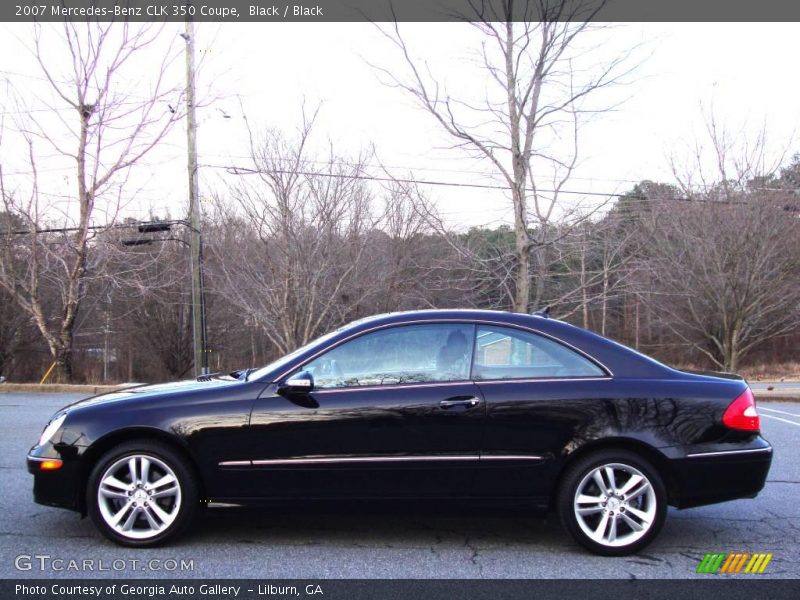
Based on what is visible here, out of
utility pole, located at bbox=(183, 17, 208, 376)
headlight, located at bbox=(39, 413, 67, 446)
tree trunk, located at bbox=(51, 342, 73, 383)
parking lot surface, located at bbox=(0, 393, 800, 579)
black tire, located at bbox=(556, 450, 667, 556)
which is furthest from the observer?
A: tree trunk, located at bbox=(51, 342, 73, 383)

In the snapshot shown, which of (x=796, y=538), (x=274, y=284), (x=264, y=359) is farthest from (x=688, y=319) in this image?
(x=796, y=538)

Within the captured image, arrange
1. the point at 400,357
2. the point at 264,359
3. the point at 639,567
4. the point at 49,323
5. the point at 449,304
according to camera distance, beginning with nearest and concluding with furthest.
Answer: the point at 639,567 < the point at 400,357 < the point at 449,304 < the point at 49,323 < the point at 264,359

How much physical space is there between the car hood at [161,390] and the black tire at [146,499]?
35 centimetres

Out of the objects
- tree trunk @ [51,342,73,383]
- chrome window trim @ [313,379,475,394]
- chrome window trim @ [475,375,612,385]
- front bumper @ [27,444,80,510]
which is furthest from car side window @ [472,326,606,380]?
tree trunk @ [51,342,73,383]

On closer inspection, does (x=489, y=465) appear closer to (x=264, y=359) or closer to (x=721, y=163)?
(x=721, y=163)

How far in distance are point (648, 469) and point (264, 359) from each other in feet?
123

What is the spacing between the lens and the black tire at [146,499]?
14.0 ft

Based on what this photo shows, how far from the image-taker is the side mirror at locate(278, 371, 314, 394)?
14.1 ft

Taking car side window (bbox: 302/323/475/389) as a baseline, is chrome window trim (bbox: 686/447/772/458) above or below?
below

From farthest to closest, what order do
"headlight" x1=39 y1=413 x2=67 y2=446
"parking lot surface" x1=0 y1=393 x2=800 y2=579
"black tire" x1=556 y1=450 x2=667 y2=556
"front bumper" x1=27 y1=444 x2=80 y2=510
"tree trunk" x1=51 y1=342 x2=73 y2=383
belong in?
"tree trunk" x1=51 y1=342 x2=73 y2=383
"headlight" x1=39 y1=413 x2=67 y2=446
"front bumper" x1=27 y1=444 x2=80 y2=510
"black tire" x1=556 y1=450 x2=667 y2=556
"parking lot surface" x1=0 y1=393 x2=800 y2=579

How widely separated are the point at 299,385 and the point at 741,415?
8.98ft

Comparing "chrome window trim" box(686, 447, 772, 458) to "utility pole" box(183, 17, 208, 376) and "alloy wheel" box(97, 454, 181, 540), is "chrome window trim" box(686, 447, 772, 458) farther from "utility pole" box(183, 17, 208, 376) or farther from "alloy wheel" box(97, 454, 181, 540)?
"utility pole" box(183, 17, 208, 376)

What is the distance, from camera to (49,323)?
33.0 meters

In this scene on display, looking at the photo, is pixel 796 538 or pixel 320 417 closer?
pixel 320 417
